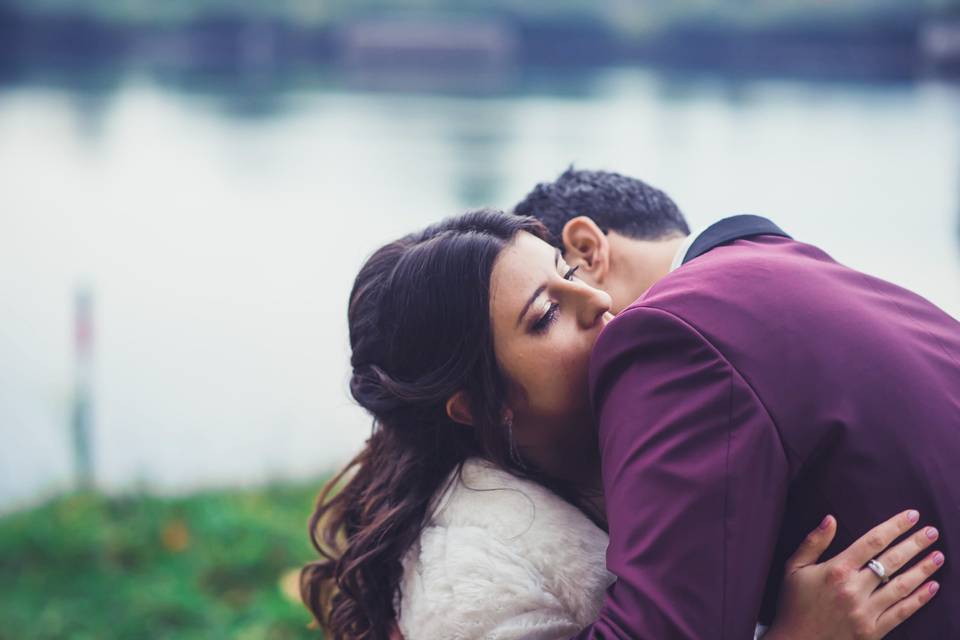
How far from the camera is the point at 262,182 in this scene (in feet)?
46.6

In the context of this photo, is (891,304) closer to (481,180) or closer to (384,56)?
(481,180)

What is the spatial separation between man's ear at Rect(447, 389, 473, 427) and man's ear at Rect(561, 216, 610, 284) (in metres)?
0.56

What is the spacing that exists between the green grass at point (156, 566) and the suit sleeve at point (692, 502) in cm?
238

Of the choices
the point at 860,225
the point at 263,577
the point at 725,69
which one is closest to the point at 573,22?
the point at 725,69

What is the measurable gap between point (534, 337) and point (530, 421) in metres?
0.20

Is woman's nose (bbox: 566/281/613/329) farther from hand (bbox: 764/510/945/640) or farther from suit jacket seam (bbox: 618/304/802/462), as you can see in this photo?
hand (bbox: 764/510/945/640)

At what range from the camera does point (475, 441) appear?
94.0 inches

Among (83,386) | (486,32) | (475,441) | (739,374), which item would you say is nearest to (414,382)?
(475,441)

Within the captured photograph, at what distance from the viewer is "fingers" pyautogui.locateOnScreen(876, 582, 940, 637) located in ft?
5.72

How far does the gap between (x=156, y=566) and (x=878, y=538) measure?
10.5 ft

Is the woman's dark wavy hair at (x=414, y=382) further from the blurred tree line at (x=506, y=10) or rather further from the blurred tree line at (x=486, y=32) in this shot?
the blurred tree line at (x=486, y=32)

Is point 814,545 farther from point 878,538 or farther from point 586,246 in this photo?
point 586,246

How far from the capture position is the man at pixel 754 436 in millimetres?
1649

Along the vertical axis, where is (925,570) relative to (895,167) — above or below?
above
